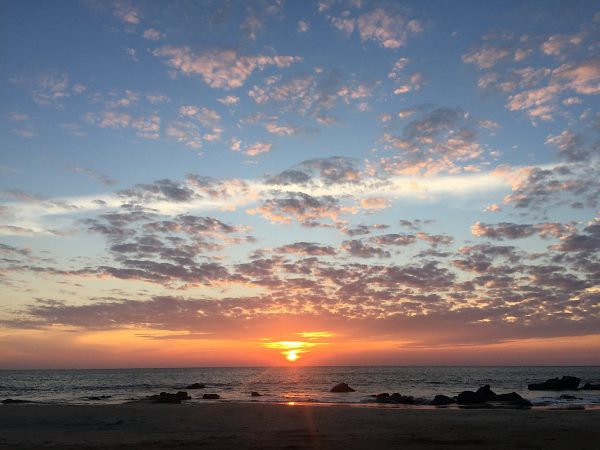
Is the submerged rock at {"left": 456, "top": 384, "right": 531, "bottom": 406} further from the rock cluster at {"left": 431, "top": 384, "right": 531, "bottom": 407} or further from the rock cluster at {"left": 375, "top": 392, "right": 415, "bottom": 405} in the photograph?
the rock cluster at {"left": 375, "top": 392, "right": 415, "bottom": 405}

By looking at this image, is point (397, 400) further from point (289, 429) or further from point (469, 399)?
point (289, 429)

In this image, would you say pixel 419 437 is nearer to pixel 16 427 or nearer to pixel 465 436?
pixel 465 436

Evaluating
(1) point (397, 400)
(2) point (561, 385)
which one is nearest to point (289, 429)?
(1) point (397, 400)

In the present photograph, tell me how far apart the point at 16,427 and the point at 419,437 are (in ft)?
79.7

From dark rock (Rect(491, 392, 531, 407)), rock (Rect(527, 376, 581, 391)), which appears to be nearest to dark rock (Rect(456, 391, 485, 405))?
dark rock (Rect(491, 392, 531, 407))

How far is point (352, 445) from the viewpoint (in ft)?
65.6

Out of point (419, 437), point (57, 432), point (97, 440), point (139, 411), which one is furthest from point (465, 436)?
point (139, 411)

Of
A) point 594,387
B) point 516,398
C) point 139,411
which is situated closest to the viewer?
point 139,411

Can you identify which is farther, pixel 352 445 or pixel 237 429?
pixel 237 429

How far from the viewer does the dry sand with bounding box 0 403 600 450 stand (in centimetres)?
2067

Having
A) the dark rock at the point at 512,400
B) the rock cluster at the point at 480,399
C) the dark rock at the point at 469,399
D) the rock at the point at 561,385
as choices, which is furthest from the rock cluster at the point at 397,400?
the rock at the point at 561,385

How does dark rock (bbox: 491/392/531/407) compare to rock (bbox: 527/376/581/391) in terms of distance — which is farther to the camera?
rock (bbox: 527/376/581/391)

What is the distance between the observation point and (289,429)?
83.1 feet

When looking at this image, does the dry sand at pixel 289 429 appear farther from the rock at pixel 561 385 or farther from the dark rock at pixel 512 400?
the rock at pixel 561 385
